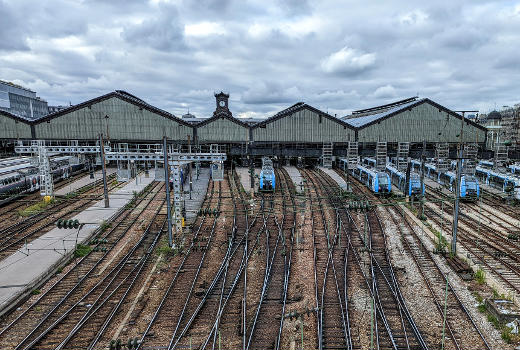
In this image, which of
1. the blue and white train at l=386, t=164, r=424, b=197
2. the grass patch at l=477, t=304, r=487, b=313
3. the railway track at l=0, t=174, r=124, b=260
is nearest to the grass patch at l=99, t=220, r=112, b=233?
the railway track at l=0, t=174, r=124, b=260

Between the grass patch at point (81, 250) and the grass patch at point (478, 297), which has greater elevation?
the grass patch at point (81, 250)

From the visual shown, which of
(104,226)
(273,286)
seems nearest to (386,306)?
(273,286)

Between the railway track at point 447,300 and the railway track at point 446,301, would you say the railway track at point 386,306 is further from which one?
the railway track at point 447,300

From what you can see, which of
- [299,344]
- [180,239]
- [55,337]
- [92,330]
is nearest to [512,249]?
[299,344]

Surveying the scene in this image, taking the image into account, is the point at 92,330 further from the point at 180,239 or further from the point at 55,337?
the point at 180,239

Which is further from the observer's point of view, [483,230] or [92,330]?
[483,230]

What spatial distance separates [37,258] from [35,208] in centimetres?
1464

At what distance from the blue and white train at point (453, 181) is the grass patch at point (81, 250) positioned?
1217 inches

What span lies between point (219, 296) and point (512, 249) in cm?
1951

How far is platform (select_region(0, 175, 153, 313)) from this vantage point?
51.1ft

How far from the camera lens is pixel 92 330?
12734mm

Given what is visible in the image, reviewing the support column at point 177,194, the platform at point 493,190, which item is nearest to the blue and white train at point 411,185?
the platform at point 493,190

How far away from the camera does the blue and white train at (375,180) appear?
34938 millimetres

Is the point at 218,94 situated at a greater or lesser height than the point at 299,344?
greater
